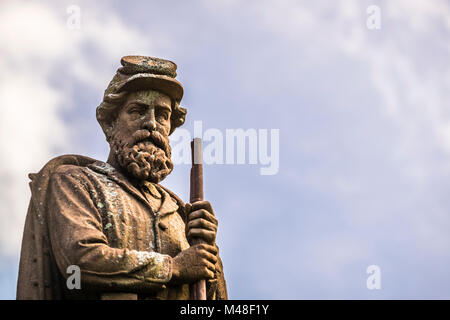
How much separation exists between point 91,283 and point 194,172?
198cm

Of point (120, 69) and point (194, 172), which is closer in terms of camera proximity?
point (194, 172)

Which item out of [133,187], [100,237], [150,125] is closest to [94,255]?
Result: [100,237]

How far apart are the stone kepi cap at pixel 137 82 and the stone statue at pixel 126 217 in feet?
0.04

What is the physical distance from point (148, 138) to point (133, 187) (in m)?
0.67

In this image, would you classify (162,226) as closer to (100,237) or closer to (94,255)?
(100,237)

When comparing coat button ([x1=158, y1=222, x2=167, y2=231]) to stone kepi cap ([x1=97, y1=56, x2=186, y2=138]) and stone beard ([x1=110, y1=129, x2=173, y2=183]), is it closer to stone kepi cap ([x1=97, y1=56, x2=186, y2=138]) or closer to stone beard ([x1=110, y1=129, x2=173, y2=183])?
stone beard ([x1=110, y1=129, x2=173, y2=183])

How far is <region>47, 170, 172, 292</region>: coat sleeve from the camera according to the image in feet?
35.7

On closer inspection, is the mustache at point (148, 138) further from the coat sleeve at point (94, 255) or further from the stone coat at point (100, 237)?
the coat sleeve at point (94, 255)

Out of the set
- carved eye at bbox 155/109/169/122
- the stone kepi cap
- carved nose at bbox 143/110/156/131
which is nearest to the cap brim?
the stone kepi cap

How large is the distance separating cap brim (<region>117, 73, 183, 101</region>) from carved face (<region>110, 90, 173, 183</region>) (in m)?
0.07

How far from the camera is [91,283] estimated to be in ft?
35.7

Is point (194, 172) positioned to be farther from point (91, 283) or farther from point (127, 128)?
point (91, 283)

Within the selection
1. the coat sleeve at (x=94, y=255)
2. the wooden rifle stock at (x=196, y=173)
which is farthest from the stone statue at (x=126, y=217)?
the wooden rifle stock at (x=196, y=173)
